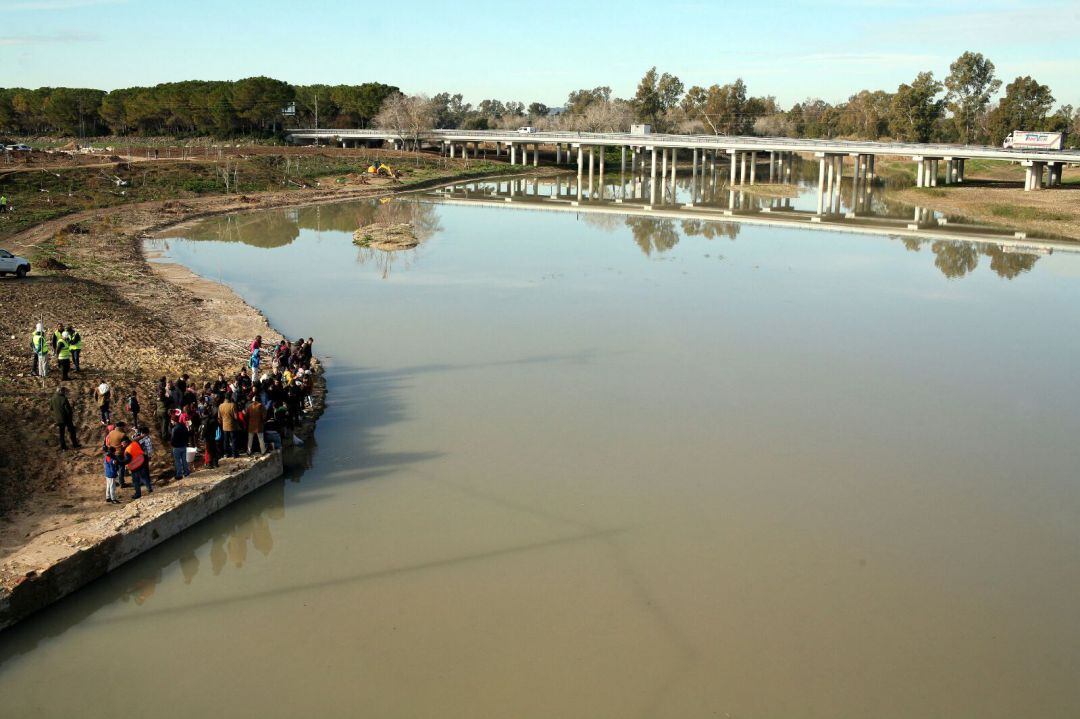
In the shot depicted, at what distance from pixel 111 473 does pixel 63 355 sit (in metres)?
5.14

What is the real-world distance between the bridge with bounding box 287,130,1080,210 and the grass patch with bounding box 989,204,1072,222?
8559 millimetres

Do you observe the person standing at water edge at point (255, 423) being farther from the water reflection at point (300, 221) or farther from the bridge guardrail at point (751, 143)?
the bridge guardrail at point (751, 143)

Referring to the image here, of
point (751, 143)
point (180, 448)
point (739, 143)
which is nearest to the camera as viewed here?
point (180, 448)

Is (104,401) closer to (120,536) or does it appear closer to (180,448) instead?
(180,448)

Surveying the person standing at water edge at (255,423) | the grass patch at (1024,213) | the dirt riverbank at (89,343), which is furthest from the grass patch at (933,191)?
the person standing at water edge at (255,423)

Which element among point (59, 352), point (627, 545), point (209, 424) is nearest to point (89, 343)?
point (59, 352)

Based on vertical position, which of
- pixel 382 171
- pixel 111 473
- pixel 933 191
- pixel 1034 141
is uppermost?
pixel 1034 141

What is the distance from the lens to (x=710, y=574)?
39.5ft

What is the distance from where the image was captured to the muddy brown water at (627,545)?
988 cm

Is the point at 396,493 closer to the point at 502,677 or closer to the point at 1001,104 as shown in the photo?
the point at 502,677

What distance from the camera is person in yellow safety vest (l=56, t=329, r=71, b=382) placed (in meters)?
16.7

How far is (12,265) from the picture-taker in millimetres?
26500

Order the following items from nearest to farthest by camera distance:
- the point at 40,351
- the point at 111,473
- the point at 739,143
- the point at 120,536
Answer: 1. the point at 120,536
2. the point at 111,473
3. the point at 40,351
4. the point at 739,143

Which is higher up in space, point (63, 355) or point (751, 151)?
point (751, 151)
